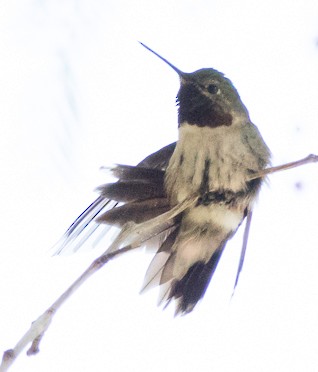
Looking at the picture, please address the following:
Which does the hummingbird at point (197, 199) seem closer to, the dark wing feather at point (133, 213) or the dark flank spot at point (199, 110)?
the dark wing feather at point (133, 213)

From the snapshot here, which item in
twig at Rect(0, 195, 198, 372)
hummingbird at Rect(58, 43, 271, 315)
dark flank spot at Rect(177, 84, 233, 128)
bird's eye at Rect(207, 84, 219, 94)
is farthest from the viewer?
bird's eye at Rect(207, 84, 219, 94)

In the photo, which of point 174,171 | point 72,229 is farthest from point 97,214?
point 174,171

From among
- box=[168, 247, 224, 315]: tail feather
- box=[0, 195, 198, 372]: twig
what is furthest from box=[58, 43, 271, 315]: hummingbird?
box=[0, 195, 198, 372]: twig

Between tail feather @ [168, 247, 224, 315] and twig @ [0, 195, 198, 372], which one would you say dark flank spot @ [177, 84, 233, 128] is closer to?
tail feather @ [168, 247, 224, 315]

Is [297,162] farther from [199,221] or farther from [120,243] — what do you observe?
[199,221]

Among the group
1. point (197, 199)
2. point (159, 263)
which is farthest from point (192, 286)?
point (197, 199)

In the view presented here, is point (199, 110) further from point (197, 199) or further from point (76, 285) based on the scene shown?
point (76, 285)
